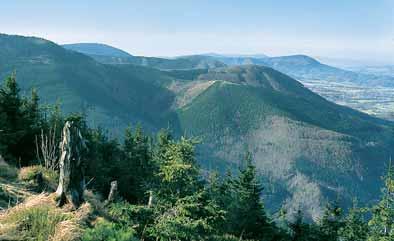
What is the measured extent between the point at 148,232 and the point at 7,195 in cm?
486

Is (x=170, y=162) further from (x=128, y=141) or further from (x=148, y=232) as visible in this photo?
(x=128, y=141)

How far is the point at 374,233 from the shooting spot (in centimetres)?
3356

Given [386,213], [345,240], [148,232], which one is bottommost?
[345,240]

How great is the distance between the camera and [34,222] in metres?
6.90

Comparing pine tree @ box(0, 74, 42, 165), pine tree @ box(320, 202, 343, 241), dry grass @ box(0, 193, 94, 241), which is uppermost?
dry grass @ box(0, 193, 94, 241)

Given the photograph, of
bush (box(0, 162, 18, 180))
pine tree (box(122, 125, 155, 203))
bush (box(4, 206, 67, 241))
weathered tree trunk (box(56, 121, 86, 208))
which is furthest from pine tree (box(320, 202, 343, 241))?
bush (box(4, 206, 67, 241))

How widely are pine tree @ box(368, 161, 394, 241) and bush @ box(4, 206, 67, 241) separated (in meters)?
31.2

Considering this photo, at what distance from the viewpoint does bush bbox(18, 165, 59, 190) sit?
13.5 metres

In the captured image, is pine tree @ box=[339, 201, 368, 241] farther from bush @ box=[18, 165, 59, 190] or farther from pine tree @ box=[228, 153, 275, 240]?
bush @ box=[18, 165, 59, 190]

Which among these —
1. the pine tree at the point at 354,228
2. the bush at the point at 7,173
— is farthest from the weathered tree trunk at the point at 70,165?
the pine tree at the point at 354,228

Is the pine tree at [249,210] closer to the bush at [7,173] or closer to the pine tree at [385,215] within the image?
the pine tree at [385,215]

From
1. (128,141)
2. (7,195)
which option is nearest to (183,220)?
(7,195)

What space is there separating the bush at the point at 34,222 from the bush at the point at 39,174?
645 centimetres

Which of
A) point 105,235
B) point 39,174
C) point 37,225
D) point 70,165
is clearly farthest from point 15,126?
point 105,235
